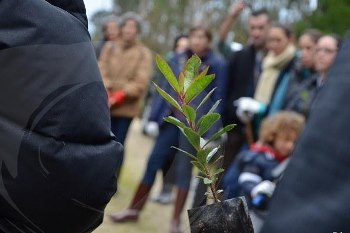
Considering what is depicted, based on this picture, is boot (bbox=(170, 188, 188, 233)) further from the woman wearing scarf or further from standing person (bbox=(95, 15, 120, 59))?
standing person (bbox=(95, 15, 120, 59))

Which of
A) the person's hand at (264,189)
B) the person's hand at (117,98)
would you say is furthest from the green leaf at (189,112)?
the person's hand at (117,98)

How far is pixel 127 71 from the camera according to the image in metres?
5.42

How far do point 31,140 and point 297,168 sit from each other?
625 millimetres

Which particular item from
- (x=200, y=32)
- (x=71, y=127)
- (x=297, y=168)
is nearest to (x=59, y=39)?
(x=71, y=127)

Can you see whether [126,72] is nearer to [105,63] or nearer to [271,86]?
[105,63]

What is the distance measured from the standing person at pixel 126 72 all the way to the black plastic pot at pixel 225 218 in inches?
166

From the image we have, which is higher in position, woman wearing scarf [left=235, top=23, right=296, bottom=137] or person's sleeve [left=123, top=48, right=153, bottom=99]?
woman wearing scarf [left=235, top=23, right=296, bottom=137]

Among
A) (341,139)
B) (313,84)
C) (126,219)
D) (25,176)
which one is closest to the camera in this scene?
(341,139)

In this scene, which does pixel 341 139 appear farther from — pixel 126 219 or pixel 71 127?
pixel 126 219

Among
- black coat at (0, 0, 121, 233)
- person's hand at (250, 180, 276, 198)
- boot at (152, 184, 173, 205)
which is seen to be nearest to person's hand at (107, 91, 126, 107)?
boot at (152, 184, 173, 205)

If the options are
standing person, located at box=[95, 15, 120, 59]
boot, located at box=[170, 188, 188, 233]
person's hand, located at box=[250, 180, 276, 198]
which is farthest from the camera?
standing person, located at box=[95, 15, 120, 59]

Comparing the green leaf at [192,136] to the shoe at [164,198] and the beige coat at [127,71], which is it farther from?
the shoe at [164,198]

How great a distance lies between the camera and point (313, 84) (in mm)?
4754

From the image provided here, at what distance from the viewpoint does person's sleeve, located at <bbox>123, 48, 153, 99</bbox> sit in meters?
5.33
